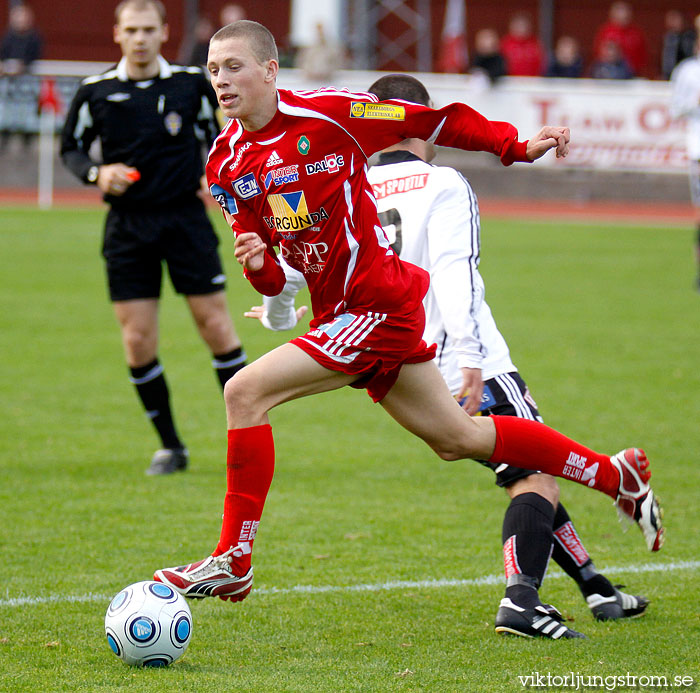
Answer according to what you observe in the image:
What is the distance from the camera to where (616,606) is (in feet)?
14.3

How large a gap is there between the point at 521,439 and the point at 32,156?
20101 mm

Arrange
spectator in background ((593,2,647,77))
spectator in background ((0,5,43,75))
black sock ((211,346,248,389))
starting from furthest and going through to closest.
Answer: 1. spectator in background ((593,2,647,77))
2. spectator in background ((0,5,43,75))
3. black sock ((211,346,248,389))

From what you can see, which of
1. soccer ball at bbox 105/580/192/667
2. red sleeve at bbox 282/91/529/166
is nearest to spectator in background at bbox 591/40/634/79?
red sleeve at bbox 282/91/529/166

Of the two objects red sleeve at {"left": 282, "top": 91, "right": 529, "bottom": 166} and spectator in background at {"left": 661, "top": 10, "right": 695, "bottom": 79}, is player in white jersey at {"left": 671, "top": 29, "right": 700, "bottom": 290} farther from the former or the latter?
red sleeve at {"left": 282, "top": 91, "right": 529, "bottom": 166}

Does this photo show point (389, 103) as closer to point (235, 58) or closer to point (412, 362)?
point (235, 58)

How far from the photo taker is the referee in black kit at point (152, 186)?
21.3 feet

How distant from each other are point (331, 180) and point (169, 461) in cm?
303

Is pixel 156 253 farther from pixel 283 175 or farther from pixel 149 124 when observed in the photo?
pixel 283 175

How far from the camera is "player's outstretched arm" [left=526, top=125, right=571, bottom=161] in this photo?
4.00 meters

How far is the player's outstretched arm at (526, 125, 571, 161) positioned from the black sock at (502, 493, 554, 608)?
1.26 m

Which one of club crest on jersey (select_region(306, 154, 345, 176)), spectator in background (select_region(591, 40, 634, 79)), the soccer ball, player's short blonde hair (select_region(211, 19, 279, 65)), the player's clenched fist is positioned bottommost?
the soccer ball

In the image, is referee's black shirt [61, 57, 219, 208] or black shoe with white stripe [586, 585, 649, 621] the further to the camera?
referee's black shirt [61, 57, 219, 208]

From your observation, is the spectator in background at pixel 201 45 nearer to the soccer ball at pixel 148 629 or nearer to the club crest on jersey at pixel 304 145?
the club crest on jersey at pixel 304 145

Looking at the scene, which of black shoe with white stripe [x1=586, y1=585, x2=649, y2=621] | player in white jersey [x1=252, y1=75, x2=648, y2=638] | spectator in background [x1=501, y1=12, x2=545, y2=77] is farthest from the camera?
spectator in background [x1=501, y1=12, x2=545, y2=77]
